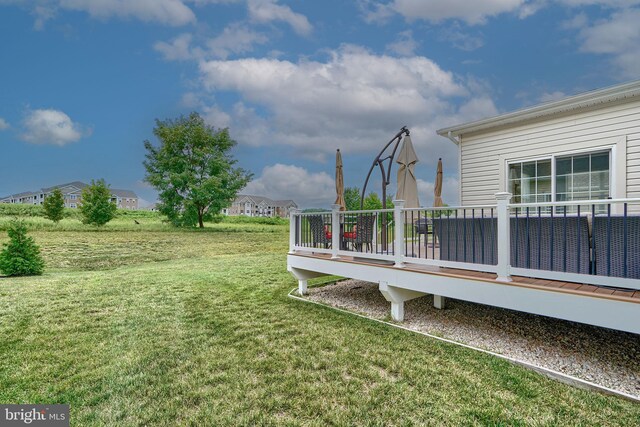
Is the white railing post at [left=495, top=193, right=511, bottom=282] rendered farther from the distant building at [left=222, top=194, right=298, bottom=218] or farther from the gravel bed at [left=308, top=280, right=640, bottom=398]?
the distant building at [left=222, top=194, right=298, bottom=218]

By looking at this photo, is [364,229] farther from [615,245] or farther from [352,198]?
[352,198]

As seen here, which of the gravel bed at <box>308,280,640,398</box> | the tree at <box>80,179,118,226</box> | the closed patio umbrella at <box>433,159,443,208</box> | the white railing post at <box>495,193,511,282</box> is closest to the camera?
the gravel bed at <box>308,280,640,398</box>

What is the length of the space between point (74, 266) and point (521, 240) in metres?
13.8

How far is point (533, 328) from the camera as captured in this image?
4.77 meters

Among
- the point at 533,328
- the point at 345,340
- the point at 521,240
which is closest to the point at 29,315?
the point at 345,340

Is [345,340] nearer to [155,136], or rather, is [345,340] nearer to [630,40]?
[630,40]

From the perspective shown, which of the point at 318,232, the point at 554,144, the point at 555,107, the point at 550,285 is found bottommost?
the point at 550,285

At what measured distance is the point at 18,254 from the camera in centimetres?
920

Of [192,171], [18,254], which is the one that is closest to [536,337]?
[18,254]

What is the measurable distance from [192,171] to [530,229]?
24.5 m

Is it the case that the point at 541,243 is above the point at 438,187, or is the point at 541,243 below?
below

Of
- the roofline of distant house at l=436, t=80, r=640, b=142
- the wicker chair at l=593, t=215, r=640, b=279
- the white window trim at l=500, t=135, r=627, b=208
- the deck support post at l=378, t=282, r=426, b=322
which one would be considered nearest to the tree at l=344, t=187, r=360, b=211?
the roofline of distant house at l=436, t=80, r=640, b=142

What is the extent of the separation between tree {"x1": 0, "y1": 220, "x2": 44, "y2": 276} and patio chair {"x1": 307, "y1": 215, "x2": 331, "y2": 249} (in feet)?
27.9

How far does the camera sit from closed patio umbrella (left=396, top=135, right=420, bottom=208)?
6.01 meters
